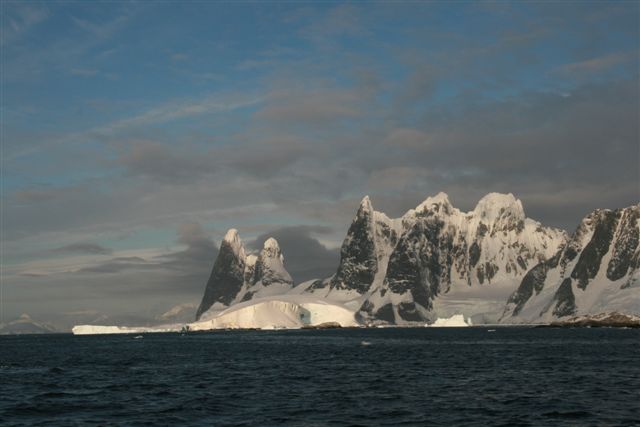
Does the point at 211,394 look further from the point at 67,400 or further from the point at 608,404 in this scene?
the point at 608,404

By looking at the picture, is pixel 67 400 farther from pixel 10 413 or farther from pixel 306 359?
pixel 306 359

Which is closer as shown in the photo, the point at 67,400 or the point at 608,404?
the point at 608,404

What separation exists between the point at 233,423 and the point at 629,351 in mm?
94948

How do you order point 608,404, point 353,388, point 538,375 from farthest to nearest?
point 538,375 < point 353,388 < point 608,404

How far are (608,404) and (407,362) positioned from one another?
53977mm

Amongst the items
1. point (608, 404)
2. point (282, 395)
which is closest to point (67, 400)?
point (282, 395)

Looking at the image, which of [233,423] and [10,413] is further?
[10,413]

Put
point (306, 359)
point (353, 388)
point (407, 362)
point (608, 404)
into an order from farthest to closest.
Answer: point (306, 359) < point (407, 362) < point (353, 388) < point (608, 404)

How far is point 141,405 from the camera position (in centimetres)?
6612

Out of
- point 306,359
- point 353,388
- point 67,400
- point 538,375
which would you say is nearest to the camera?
point 67,400

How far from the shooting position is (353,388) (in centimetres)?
7712

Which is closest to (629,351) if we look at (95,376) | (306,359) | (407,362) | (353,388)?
(407,362)

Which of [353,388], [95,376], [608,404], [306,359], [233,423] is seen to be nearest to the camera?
[233,423]

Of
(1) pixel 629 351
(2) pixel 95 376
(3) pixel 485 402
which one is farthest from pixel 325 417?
(1) pixel 629 351
